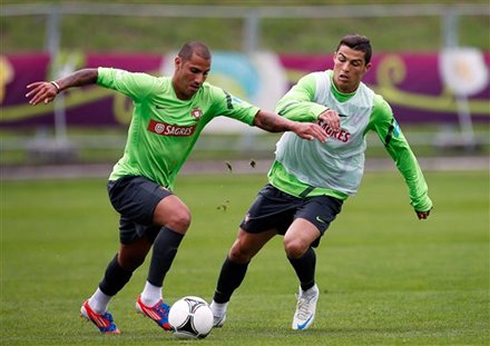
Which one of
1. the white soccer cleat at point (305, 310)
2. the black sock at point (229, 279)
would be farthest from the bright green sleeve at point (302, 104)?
the white soccer cleat at point (305, 310)

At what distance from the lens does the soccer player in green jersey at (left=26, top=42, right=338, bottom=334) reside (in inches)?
368

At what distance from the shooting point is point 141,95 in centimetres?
966

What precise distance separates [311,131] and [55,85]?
206 centimetres

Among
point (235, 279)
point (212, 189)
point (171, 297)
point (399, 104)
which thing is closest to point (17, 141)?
point (212, 189)

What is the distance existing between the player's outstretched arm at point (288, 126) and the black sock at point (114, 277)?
1.78 metres

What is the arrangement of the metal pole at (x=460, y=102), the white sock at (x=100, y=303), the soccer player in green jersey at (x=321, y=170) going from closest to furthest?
the soccer player in green jersey at (x=321, y=170), the white sock at (x=100, y=303), the metal pole at (x=460, y=102)

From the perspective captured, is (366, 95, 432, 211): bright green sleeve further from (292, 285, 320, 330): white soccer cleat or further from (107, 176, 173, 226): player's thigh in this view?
(107, 176, 173, 226): player's thigh

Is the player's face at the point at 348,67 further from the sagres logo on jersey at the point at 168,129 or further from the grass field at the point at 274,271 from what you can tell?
Result: the grass field at the point at 274,271

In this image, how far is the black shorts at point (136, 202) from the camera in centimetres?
944

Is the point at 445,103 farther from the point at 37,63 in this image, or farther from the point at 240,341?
the point at 240,341

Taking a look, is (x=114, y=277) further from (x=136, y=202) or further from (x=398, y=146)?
(x=398, y=146)

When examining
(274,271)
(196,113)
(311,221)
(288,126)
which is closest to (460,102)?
(274,271)

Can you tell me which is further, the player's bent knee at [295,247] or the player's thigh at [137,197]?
the player's bent knee at [295,247]

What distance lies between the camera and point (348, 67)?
9930 mm
